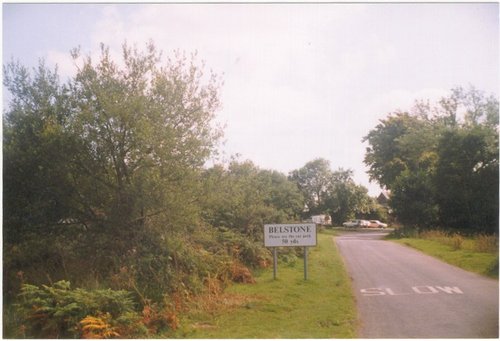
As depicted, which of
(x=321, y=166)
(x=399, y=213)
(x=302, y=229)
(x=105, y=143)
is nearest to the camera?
(x=105, y=143)

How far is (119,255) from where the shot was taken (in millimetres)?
12805

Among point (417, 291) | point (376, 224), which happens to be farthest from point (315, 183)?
point (376, 224)

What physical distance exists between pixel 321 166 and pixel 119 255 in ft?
81.0

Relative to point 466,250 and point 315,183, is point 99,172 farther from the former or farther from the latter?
point 315,183

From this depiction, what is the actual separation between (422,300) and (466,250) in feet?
40.3

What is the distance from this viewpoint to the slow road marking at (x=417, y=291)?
1299cm

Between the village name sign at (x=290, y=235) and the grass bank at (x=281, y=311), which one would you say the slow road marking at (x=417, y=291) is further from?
the village name sign at (x=290, y=235)

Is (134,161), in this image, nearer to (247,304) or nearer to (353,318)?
(247,304)

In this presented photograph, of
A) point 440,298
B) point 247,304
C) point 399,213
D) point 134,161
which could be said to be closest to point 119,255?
point 134,161

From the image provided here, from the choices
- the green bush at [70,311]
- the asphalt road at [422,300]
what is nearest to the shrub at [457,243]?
the asphalt road at [422,300]

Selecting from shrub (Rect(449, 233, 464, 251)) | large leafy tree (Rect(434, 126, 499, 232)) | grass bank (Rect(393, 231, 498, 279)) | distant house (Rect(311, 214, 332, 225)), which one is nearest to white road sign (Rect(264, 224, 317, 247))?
grass bank (Rect(393, 231, 498, 279))

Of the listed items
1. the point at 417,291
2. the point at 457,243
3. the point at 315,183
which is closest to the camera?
the point at 417,291

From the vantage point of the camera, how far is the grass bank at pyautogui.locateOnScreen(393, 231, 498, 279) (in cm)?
1692

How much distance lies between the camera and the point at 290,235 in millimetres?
16188
